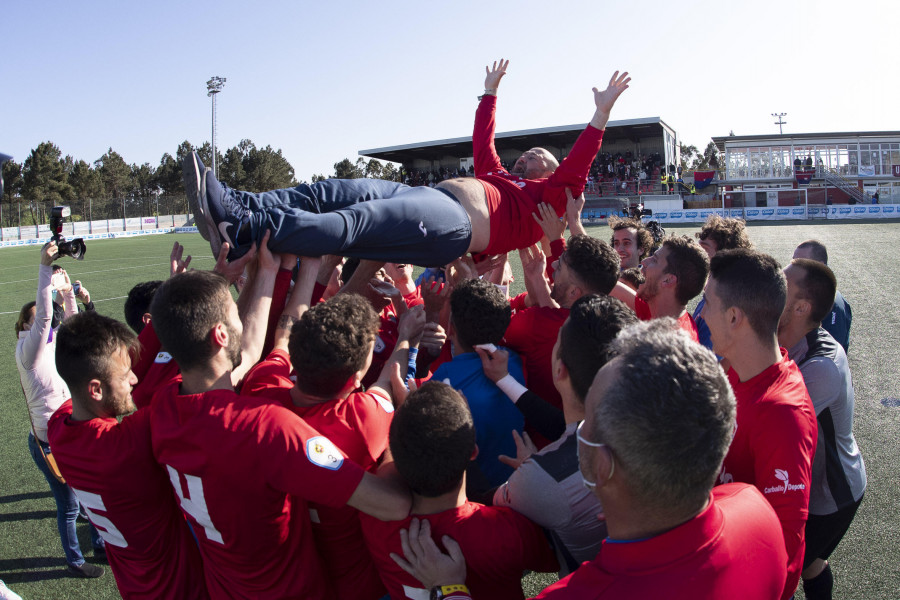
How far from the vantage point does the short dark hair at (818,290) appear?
3.00 metres

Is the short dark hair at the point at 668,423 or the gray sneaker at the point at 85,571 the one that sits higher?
the short dark hair at the point at 668,423

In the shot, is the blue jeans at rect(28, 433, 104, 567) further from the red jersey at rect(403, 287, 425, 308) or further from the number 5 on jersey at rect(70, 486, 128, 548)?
the red jersey at rect(403, 287, 425, 308)

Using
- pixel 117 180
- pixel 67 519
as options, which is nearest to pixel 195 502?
pixel 67 519

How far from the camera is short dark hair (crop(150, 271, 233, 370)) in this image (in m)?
2.05

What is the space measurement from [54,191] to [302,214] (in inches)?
2480

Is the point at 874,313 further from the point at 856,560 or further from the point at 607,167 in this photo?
the point at 607,167

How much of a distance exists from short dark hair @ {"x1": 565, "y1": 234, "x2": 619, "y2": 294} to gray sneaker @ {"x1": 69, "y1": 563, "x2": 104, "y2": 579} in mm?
3563

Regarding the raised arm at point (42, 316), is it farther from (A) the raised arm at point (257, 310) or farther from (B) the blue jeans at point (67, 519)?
(A) the raised arm at point (257, 310)

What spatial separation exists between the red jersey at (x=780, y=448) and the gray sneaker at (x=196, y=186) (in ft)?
8.06

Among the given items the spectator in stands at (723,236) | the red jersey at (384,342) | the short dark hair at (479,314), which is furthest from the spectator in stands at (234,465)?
the spectator in stands at (723,236)

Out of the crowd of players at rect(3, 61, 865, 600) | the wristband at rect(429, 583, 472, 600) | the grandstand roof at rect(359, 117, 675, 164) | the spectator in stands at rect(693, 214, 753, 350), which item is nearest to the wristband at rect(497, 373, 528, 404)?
the crowd of players at rect(3, 61, 865, 600)

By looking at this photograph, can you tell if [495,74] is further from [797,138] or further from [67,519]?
[797,138]

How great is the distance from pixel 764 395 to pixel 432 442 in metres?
1.26

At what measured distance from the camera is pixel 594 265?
3299 mm
